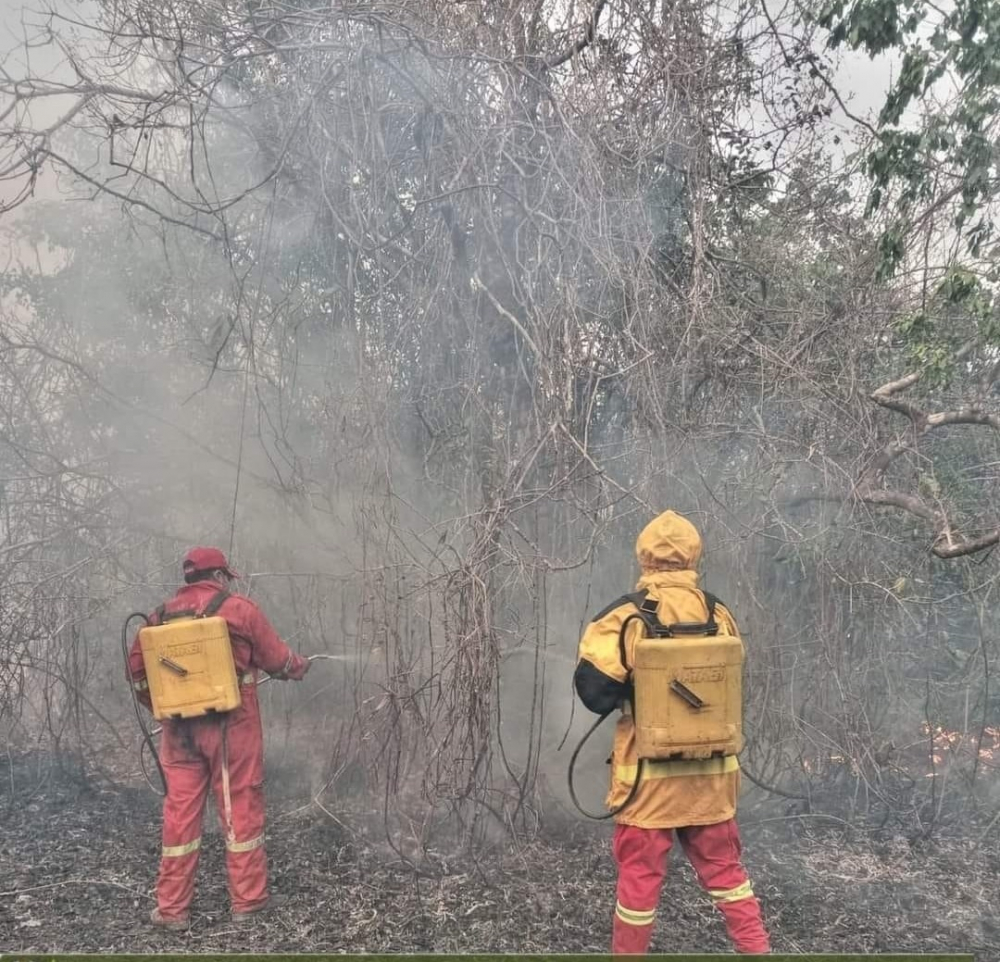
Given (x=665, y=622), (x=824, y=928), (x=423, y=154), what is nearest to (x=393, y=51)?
(x=423, y=154)

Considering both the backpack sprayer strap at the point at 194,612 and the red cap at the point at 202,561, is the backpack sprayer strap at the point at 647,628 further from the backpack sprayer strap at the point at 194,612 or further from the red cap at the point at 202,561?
the red cap at the point at 202,561

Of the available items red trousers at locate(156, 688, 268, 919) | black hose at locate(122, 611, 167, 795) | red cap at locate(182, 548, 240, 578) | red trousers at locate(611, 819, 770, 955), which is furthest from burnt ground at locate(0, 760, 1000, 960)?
red cap at locate(182, 548, 240, 578)

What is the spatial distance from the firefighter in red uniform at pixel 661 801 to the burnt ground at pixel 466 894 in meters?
0.75

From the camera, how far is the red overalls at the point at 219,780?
378 cm

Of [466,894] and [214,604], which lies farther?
[466,894]

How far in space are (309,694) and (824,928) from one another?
3.34 m

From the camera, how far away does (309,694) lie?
5699mm

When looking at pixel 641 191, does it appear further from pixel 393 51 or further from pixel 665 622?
pixel 665 622

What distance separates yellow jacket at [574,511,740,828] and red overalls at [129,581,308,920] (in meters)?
1.66

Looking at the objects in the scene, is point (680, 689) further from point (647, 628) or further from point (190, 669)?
point (190, 669)

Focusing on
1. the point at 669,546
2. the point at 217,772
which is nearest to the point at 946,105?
the point at 669,546

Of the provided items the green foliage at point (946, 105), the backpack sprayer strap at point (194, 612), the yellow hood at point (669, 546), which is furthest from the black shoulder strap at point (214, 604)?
the green foliage at point (946, 105)

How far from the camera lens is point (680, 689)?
298 centimetres

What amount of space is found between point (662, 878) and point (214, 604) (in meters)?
2.19
